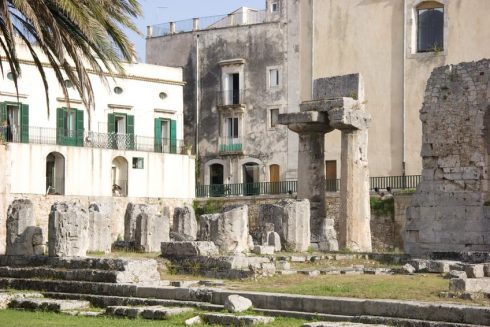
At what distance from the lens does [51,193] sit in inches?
1953

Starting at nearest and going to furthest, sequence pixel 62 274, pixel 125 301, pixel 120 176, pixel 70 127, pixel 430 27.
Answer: pixel 125 301 → pixel 62 274 → pixel 430 27 → pixel 70 127 → pixel 120 176

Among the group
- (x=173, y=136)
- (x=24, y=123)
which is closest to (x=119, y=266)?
(x=24, y=123)

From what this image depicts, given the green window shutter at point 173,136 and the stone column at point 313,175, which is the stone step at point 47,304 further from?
the green window shutter at point 173,136

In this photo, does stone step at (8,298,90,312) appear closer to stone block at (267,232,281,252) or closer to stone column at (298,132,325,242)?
stone block at (267,232,281,252)

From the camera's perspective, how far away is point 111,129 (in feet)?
175

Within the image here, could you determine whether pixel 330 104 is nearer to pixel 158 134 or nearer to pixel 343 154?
pixel 343 154

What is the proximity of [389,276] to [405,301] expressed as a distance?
19.8ft

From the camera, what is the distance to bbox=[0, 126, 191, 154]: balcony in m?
49.7

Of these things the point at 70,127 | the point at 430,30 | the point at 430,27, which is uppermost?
the point at 430,27

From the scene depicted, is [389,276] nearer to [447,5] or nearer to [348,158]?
[348,158]

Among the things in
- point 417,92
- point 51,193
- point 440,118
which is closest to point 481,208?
point 440,118

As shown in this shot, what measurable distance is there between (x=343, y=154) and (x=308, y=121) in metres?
1.79

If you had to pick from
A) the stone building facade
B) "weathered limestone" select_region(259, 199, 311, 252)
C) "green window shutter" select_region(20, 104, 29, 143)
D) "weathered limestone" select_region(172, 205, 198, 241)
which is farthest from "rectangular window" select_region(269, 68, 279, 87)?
"weathered limestone" select_region(259, 199, 311, 252)

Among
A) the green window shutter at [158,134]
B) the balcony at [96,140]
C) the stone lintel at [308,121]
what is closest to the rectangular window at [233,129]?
the balcony at [96,140]
